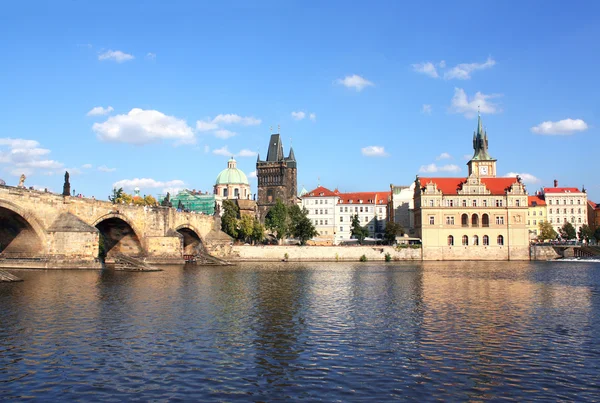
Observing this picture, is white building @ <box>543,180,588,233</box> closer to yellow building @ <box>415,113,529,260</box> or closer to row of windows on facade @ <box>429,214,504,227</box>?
yellow building @ <box>415,113,529,260</box>

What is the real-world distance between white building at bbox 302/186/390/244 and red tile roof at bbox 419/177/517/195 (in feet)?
91.1

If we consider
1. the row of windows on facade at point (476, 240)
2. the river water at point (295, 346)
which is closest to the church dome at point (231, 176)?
the row of windows on facade at point (476, 240)

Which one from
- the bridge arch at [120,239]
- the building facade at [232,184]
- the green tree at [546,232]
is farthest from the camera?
the building facade at [232,184]

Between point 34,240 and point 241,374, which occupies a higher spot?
point 34,240

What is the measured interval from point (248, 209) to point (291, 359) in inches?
4312

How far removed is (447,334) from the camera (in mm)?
20109

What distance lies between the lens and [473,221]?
8725 centimetres

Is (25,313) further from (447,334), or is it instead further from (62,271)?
(62,271)

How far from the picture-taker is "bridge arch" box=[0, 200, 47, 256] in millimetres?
44656

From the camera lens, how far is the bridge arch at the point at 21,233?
44.7 metres

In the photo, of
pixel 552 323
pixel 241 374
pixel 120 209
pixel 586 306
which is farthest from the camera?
pixel 120 209

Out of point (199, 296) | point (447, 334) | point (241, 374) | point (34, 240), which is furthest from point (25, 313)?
point (34, 240)

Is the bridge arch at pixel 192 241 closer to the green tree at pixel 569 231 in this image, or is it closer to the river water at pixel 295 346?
the river water at pixel 295 346

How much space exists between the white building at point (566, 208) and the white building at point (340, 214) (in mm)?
36570
